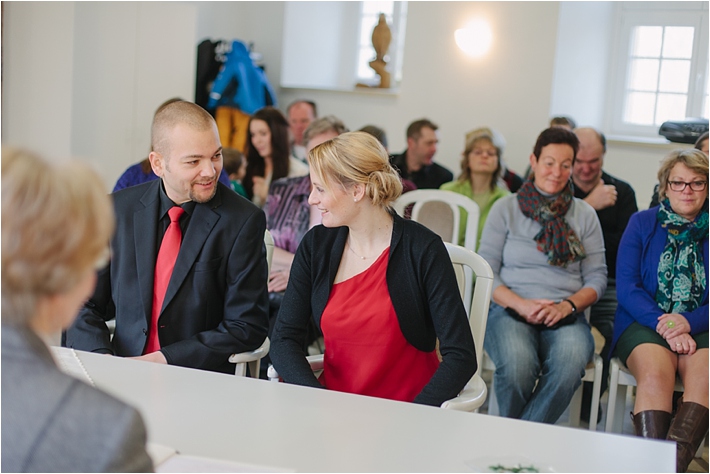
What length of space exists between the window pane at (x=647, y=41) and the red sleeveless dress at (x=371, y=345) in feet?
12.8

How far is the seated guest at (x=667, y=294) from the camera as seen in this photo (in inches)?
102

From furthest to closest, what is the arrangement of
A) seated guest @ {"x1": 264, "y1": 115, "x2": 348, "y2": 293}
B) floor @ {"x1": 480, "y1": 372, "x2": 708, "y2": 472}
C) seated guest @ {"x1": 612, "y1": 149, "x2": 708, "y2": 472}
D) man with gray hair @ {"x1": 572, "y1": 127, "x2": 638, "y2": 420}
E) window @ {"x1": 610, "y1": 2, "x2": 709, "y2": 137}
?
window @ {"x1": 610, "y1": 2, "x2": 709, "y2": 137} → seated guest @ {"x1": 264, "y1": 115, "x2": 348, "y2": 293} → man with gray hair @ {"x1": 572, "y1": 127, "x2": 638, "y2": 420} → floor @ {"x1": 480, "y1": 372, "x2": 708, "y2": 472} → seated guest @ {"x1": 612, "y1": 149, "x2": 708, "y2": 472}

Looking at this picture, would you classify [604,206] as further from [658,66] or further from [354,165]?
[658,66]

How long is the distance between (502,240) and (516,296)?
259 mm

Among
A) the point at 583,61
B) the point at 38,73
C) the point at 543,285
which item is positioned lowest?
the point at 543,285

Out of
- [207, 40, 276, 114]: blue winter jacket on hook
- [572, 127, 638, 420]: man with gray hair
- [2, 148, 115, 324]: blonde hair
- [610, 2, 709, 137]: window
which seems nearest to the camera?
[2, 148, 115, 324]: blonde hair

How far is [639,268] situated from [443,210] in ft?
2.95

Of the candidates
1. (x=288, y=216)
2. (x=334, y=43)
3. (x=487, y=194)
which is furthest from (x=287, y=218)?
(x=334, y=43)

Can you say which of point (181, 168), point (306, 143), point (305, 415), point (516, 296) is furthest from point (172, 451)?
point (306, 143)

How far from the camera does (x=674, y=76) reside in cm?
528

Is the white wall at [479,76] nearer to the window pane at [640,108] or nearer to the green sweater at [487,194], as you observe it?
the window pane at [640,108]

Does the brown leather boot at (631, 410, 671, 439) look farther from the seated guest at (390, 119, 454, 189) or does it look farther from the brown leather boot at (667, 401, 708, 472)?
the seated guest at (390, 119, 454, 189)

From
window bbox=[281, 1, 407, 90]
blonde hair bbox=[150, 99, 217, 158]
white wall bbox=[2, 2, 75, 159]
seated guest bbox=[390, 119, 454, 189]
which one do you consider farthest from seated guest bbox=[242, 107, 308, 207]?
window bbox=[281, 1, 407, 90]

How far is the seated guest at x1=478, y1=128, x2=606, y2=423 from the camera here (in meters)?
2.76
